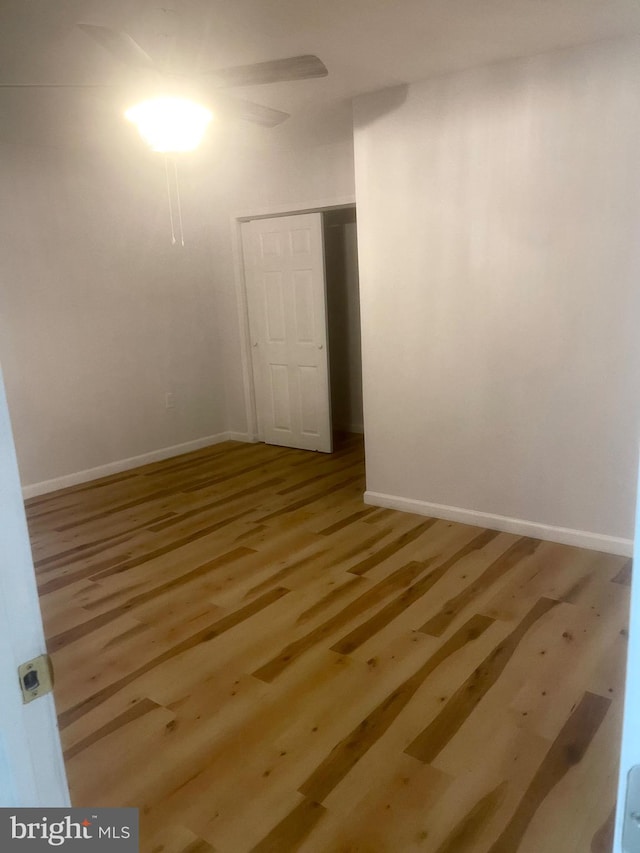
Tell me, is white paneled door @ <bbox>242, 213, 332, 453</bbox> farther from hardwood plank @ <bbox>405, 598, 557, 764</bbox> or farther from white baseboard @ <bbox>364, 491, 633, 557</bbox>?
hardwood plank @ <bbox>405, 598, 557, 764</bbox>

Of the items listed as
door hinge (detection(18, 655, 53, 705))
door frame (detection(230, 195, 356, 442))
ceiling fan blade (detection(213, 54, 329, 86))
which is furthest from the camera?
door frame (detection(230, 195, 356, 442))

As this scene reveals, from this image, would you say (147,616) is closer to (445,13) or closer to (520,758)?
(520,758)

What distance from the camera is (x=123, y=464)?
17.5 ft

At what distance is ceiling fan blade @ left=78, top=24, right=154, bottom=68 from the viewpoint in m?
2.13

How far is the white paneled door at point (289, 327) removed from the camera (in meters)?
5.27

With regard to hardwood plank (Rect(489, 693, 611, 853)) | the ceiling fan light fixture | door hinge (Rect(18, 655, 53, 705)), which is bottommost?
hardwood plank (Rect(489, 693, 611, 853))

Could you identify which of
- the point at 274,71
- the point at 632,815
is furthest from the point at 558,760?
the point at 274,71

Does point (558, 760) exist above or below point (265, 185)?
below

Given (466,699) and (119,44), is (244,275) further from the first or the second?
(466,699)

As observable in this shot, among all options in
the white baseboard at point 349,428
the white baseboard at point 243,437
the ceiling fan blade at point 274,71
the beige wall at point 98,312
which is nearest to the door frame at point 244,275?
the white baseboard at point 243,437

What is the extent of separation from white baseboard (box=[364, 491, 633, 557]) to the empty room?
2 centimetres

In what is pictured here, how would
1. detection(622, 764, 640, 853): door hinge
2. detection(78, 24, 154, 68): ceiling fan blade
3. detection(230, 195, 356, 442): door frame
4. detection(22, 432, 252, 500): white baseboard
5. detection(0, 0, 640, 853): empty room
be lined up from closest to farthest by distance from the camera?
detection(622, 764, 640, 853): door hinge → detection(0, 0, 640, 853): empty room → detection(78, 24, 154, 68): ceiling fan blade → detection(22, 432, 252, 500): white baseboard → detection(230, 195, 356, 442): door frame

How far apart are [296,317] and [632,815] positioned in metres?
5.12

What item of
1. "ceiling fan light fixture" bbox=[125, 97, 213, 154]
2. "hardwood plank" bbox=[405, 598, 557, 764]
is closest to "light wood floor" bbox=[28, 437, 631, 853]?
"hardwood plank" bbox=[405, 598, 557, 764]
